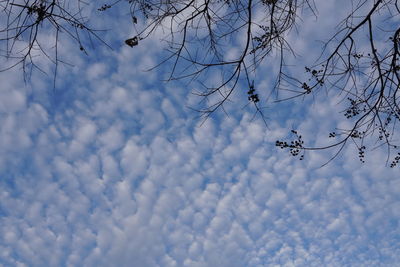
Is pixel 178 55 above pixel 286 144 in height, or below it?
above

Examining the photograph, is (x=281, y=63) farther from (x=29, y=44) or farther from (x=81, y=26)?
(x=29, y=44)

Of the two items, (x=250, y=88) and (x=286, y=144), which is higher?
(x=250, y=88)

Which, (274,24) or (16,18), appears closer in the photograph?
(16,18)

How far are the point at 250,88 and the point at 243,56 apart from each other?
0.34 meters

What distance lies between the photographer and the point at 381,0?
2873 mm

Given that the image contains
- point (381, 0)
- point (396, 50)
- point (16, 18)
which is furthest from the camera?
point (396, 50)

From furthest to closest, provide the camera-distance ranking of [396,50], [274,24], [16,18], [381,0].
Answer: [274,24], [396,50], [381,0], [16,18]

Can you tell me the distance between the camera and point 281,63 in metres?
3.20

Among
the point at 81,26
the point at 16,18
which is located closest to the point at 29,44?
the point at 16,18

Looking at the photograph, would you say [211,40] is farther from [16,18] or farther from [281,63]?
[16,18]

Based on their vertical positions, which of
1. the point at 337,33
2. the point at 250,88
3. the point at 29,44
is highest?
the point at 337,33

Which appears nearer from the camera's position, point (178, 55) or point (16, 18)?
point (16, 18)

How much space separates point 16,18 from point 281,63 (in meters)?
2.42

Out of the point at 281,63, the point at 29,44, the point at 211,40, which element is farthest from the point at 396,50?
the point at 29,44
